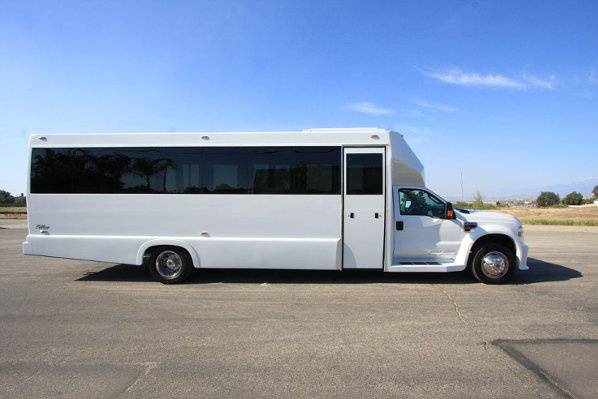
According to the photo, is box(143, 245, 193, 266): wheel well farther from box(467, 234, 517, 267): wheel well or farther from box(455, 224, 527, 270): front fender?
box(467, 234, 517, 267): wheel well

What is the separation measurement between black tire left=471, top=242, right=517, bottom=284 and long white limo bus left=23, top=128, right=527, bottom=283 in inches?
0.8

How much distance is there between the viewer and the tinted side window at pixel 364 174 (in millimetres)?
8070

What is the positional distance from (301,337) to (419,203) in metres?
4.28

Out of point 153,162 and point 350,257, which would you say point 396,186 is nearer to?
point 350,257

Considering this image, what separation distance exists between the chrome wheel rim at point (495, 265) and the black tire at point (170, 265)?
18.8ft

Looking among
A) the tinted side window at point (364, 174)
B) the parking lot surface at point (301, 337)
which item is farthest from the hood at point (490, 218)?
the tinted side window at point (364, 174)

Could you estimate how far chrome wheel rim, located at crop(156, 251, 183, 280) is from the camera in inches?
334

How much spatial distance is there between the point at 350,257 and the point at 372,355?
3.50m

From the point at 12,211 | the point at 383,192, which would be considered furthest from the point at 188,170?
the point at 12,211

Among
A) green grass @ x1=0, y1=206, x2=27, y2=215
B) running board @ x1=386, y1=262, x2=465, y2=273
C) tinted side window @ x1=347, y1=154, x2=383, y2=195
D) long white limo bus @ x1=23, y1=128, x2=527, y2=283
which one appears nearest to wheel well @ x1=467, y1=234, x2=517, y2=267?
long white limo bus @ x1=23, y1=128, x2=527, y2=283

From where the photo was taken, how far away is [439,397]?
12.1 feet

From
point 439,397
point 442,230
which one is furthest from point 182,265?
point 439,397

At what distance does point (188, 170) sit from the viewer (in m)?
8.34

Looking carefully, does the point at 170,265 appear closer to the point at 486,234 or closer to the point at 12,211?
Answer: the point at 486,234
